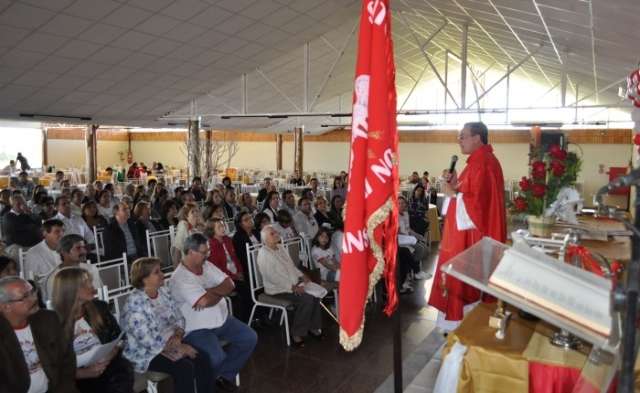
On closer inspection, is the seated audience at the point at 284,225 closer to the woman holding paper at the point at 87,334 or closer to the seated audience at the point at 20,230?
the seated audience at the point at 20,230

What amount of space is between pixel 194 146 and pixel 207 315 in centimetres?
1056

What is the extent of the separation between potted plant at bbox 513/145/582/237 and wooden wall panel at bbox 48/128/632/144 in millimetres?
12015

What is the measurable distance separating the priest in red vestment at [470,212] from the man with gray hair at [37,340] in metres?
2.24

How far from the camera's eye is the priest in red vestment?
3.48 metres

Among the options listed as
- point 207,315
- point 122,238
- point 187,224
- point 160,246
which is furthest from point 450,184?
point 122,238

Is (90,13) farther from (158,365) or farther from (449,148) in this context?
(449,148)

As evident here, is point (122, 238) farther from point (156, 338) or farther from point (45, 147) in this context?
point (45, 147)

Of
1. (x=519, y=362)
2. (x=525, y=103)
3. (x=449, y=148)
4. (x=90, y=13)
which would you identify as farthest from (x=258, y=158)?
(x=519, y=362)

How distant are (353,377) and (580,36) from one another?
15.2 feet

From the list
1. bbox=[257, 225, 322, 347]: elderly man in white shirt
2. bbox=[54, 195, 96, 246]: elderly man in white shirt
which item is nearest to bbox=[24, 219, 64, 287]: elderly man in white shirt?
bbox=[54, 195, 96, 246]: elderly man in white shirt

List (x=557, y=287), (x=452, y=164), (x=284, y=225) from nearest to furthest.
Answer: (x=557, y=287), (x=452, y=164), (x=284, y=225)

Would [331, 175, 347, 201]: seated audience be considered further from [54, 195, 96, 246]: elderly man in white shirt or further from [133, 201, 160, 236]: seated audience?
[54, 195, 96, 246]: elderly man in white shirt

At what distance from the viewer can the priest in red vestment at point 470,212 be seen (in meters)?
3.48

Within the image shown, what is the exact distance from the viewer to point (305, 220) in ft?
23.9
